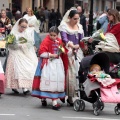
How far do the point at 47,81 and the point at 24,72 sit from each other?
2083 millimetres

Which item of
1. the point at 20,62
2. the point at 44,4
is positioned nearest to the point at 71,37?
the point at 20,62

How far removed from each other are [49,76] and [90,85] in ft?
3.10

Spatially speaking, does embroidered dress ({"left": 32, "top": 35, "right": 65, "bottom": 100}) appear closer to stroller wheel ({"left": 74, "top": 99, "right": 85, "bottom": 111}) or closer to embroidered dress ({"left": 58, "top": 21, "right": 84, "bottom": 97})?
embroidered dress ({"left": 58, "top": 21, "right": 84, "bottom": 97})

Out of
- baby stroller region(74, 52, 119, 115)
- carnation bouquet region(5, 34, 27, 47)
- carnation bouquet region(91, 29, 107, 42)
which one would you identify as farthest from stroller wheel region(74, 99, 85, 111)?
carnation bouquet region(5, 34, 27, 47)

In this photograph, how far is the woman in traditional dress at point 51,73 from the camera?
10.3 metres

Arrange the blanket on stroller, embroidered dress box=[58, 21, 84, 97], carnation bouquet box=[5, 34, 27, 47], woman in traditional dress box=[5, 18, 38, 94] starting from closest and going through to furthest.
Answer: the blanket on stroller → embroidered dress box=[58, 21, 84, 97] → carnation bouquet box=[5, 34, 27, 47] → woman in traditional dress box=[5, 18, 38, 94]

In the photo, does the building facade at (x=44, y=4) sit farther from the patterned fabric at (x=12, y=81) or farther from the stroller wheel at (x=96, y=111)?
the stroller wheel at (x=96, y=111)

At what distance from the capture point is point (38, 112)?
10.1m

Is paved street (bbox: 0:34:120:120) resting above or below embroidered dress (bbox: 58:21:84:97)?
below

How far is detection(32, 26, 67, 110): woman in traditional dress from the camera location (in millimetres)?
10273

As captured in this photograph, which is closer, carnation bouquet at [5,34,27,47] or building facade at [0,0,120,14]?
carnation bouquet at [5,34,27,47]

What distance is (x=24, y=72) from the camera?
12.3 m

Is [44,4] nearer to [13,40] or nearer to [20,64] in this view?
[20,64]

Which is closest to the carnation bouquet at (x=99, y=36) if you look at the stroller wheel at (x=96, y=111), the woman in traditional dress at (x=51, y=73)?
the woman in traditional dress at (x=51, y=73)
